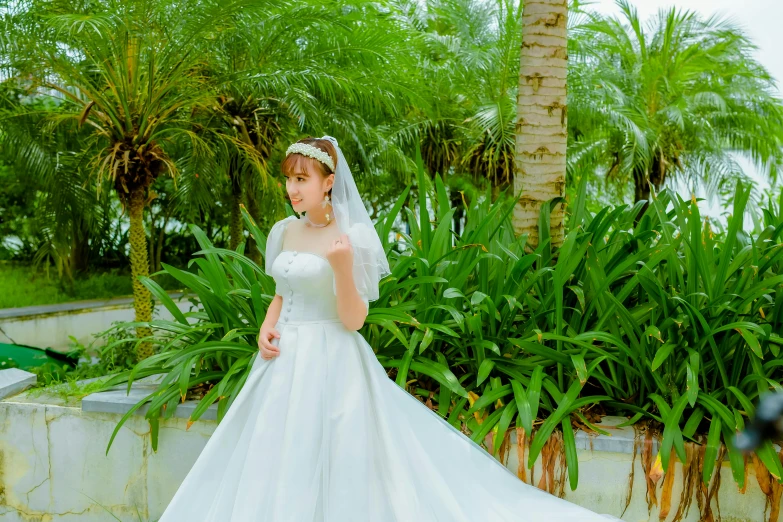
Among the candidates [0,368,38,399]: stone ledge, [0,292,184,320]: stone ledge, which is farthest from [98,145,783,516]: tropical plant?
[0,292,184,320]: stone ledge

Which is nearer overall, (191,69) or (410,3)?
Result: (191,69)

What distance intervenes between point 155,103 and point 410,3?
420 inches

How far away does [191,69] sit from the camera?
649cm

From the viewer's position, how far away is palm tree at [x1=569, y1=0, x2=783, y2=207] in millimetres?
13227

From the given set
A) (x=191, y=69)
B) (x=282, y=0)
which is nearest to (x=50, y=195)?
(x=191, y=69)

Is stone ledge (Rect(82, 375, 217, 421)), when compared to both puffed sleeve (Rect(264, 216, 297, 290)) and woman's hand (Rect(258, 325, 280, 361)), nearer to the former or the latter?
woman's hand (Rect(258, 325, 280, 361))

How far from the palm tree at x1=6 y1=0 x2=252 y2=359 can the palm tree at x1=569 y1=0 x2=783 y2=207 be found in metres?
8.13

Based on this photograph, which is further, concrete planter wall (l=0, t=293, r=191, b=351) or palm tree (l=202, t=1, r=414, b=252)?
concrete planter wall (l=0, t=293, r=191, b=351)

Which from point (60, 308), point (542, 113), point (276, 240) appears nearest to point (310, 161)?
point (276, 240)

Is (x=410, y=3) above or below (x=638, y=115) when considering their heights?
above

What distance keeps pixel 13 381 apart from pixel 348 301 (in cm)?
220

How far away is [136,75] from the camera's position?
18.9 feet

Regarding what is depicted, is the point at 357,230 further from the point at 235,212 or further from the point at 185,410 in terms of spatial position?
the point at 235,212

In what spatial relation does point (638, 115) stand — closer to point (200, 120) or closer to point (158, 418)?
point (200, 120)
